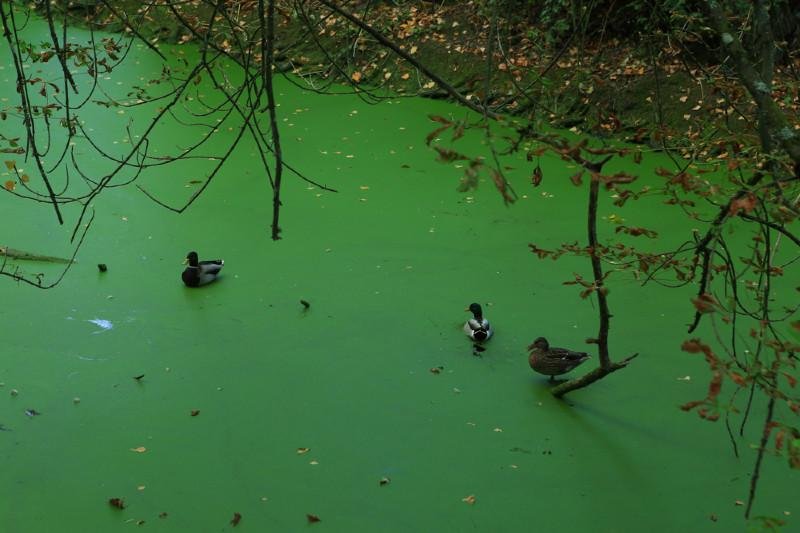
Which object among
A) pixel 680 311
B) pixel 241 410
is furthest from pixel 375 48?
pixel 241 410

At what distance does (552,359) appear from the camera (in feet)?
10.7

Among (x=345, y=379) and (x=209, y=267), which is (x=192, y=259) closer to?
(x=209, y=267)

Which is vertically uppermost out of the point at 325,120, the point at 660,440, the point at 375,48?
the point at 375,48

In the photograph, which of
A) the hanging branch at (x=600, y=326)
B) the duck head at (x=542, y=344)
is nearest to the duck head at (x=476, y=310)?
the duck head at (x=542, y=344)

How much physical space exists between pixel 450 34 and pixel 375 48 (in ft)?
1.76

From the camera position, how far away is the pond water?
8.93 ft

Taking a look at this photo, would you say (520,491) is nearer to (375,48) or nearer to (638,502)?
(638,502)

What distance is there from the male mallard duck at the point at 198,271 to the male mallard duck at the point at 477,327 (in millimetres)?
1091

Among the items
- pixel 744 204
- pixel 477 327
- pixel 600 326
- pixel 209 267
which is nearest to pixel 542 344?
pixel 477 327

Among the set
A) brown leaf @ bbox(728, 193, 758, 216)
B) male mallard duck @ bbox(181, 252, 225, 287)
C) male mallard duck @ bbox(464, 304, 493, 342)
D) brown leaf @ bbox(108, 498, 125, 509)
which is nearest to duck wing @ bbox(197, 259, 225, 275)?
male mallard duck @ bbox(181, 252, 225, 287)

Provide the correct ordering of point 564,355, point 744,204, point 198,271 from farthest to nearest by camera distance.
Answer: point 198,271 → point 564,355 → point 744,204

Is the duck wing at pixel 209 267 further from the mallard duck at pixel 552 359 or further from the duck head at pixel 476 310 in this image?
the mallard duck at pixel 552 359

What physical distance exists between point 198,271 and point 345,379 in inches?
37.0

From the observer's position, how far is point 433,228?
4395 mm
